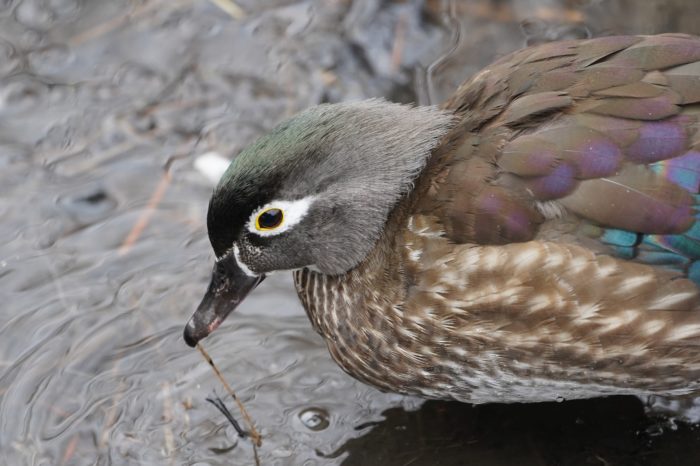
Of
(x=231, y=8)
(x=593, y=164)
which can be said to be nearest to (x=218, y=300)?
(x=593, y=164)

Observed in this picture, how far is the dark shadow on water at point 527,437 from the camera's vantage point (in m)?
4.25

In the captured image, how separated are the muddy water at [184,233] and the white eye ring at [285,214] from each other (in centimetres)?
84

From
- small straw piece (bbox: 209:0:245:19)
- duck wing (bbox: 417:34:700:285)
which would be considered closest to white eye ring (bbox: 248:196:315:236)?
duck wing (bbox: 417:34:700:285)

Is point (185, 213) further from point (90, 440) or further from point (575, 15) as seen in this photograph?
point (575, 15)

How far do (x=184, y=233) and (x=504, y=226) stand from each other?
6.51 feet

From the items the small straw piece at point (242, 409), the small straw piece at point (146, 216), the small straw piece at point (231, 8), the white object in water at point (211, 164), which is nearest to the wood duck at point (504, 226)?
the small straw piece at point (242, 409)

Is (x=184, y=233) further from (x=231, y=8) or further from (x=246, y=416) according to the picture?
(x=231, y=8)

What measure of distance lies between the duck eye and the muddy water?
2.85ft

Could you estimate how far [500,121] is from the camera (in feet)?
12.4

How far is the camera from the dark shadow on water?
14.0ft

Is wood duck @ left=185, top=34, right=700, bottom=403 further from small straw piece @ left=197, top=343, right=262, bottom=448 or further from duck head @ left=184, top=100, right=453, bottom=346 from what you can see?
small straw piece @ left=197, top=343, right=262, bottom=448

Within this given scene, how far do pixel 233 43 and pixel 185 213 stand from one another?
1.24 m

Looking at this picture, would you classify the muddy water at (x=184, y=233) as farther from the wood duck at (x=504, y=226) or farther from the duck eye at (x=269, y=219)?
the duck eye at (x=269, y=219)

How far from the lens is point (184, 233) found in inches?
203
